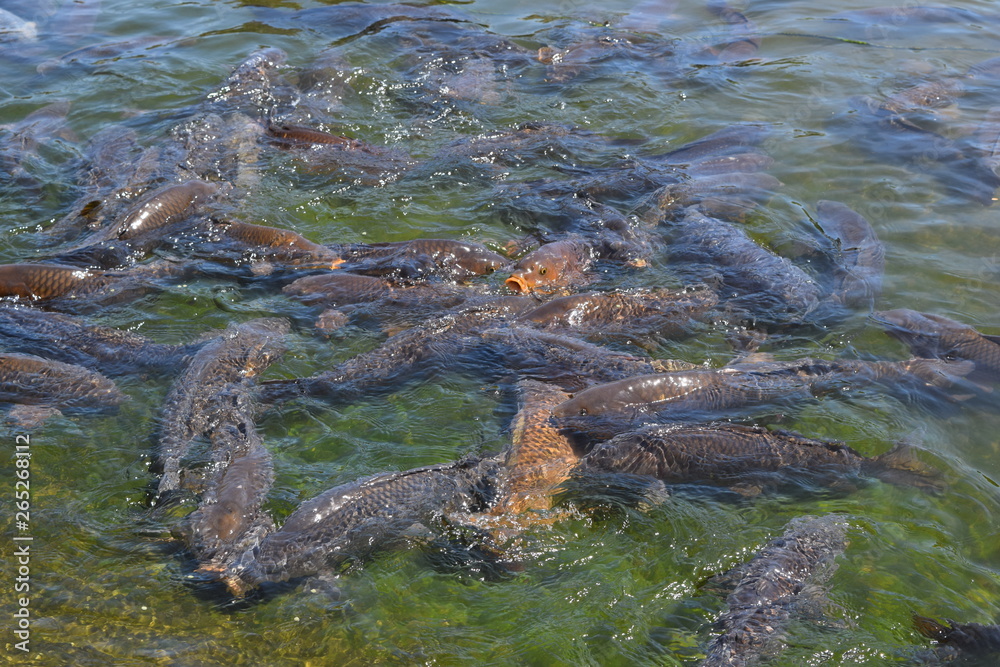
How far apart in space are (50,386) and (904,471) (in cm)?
569

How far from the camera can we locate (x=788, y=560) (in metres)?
4.52

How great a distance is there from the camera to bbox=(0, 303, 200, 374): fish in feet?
19.7

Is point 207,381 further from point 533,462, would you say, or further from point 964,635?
point 964,635

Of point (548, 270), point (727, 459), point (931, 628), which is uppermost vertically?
point (548, 270)

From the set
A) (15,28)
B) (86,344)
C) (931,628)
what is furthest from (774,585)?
(15,28)

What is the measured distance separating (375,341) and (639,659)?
3.19 metres

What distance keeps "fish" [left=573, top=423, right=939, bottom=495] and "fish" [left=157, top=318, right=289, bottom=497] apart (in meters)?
2.50

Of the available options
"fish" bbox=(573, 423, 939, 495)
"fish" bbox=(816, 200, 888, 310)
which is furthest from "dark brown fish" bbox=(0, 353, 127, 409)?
"fish" bbox=(816, 200, 888, 310)

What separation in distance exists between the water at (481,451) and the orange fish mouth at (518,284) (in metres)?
0.71

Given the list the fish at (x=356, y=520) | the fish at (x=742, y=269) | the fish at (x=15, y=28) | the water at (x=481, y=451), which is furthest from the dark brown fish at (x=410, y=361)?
the fish at (x=15, y=28)

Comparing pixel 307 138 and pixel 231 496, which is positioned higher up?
pixel 307 138

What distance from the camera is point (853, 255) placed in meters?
7.57

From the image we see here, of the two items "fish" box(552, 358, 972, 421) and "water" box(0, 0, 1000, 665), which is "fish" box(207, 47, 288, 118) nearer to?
"water" box(0, 0, 1000, 665)

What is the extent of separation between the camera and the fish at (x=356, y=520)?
4348mm
